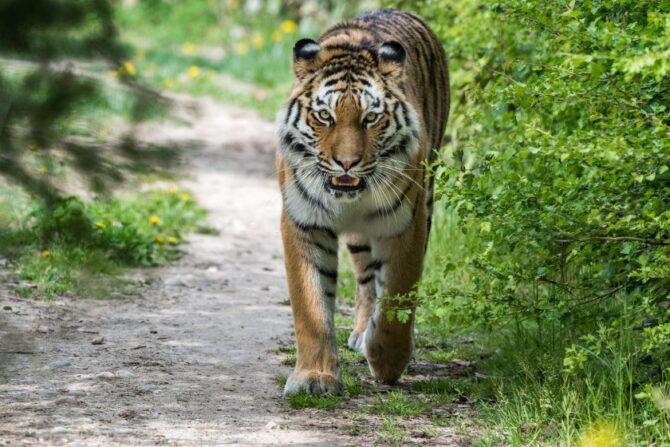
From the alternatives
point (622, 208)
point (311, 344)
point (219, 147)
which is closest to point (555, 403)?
point (622, 208)

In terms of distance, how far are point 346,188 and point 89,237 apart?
2336 millimetres

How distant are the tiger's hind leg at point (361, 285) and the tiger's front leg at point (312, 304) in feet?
2.88

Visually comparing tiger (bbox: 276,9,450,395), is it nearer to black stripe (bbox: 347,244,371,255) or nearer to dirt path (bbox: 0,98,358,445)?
dirt path (bbox: 0,98,358,445)

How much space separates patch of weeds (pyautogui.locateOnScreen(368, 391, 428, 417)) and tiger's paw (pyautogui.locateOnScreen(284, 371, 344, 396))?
0.22 meters

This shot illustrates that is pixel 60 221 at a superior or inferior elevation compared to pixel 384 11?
inferior

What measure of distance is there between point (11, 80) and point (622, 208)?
2600 mm

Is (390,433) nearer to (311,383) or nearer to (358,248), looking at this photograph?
(311,383)

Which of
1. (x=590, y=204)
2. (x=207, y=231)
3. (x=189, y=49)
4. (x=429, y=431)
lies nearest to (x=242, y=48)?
(x=189, y=49)

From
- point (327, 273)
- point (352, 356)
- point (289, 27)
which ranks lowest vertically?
point (352, 356)

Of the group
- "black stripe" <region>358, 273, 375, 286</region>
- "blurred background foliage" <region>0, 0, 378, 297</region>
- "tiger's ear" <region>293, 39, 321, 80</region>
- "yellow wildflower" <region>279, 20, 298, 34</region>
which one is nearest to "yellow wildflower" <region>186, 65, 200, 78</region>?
"yellow wildflower" <region>279, 20, 298, 34</region>

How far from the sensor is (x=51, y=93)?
2363 millimetres

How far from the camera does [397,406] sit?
4770 millimetres

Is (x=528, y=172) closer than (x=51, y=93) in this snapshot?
No

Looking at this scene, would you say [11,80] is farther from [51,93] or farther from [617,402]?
[617,402]
